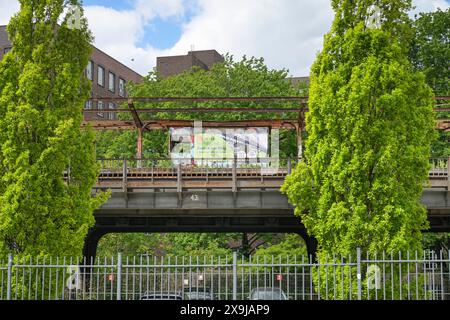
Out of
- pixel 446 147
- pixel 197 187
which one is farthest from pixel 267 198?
pixel 446 147

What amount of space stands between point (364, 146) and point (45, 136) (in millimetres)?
7977

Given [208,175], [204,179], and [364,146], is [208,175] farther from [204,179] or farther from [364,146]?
[364,146]

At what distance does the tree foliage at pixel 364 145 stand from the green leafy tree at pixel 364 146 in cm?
2

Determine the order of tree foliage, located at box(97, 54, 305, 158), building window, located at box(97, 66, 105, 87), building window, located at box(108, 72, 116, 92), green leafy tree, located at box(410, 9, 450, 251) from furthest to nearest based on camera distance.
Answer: building window, located at box(108, 72, 116, 92), building window, located at box(97, 66, 105, 87), tree foliage, located at box(97, 54, 305, 158), green leafy tree, located at box(410, 9, 450, 251)

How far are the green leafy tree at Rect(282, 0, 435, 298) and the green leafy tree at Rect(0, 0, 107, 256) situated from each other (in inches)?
219

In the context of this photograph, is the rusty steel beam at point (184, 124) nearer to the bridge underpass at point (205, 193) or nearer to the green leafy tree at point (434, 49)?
the bridge underpass at point (205, 193)

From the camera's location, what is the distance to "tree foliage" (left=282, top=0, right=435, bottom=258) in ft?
54.6

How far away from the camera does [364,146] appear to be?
56.1 feet

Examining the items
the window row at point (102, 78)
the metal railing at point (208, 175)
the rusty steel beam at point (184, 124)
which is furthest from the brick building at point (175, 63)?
the metal railing at point (208, 175)

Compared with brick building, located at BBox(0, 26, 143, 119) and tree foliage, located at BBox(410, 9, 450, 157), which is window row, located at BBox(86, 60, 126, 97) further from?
tree foliage, located at BBox(410, 9, 450, 157)

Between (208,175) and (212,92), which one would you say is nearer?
(208,175)

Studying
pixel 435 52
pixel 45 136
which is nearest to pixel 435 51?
pixel 435 52

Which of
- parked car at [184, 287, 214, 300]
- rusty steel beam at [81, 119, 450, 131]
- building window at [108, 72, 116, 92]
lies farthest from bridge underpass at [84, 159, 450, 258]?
building window at [108, 72, 116, 92]

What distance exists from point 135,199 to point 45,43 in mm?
11217
